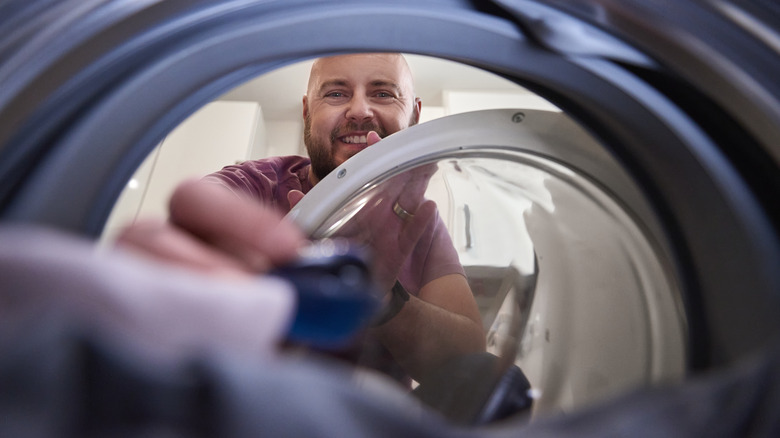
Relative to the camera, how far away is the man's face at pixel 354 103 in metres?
1.15

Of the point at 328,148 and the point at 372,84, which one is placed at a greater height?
the point at 372,84

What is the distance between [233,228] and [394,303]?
0.49 meters

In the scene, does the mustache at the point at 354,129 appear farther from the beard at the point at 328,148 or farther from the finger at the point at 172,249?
the finger at the point at 172,249

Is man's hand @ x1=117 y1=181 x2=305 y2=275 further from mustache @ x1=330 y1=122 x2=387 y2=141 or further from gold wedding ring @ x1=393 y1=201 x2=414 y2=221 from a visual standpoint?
mustache @ x1=330 y1=122 x2=387 y2=141

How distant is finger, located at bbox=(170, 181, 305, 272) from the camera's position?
27cm

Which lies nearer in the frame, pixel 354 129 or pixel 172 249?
pixel 172 249

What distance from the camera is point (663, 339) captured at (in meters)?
0.56

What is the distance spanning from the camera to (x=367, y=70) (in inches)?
44.9

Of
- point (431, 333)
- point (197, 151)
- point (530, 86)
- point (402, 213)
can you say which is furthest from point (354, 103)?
point (197, 151)

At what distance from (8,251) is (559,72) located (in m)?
0.36

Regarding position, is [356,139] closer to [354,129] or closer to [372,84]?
[354,129]

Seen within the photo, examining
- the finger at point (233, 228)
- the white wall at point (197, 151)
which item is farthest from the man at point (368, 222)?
the white wall at point (197, 151)

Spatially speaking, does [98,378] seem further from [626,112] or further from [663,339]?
[663,339]

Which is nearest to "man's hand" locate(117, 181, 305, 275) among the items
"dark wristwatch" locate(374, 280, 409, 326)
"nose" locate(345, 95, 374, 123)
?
"dark wristwatch" locate(374, 280, 409, 326)
